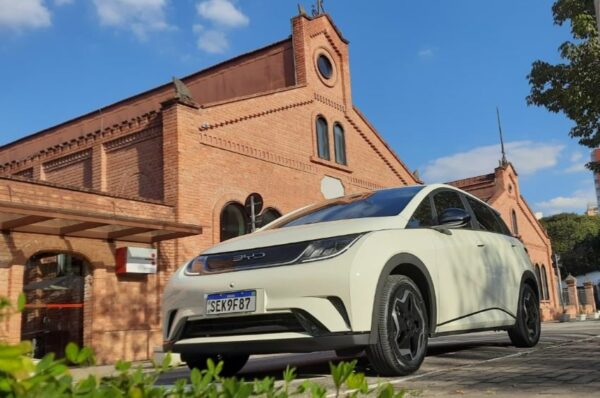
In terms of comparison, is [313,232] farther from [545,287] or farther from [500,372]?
[545,287]

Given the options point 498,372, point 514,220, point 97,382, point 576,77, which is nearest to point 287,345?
point 498,372

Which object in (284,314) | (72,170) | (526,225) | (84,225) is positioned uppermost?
(72,170)

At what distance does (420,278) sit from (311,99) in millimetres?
16048

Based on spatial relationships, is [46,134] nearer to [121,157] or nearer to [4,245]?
[121,157]

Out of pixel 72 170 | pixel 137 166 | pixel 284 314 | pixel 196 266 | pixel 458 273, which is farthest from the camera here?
pixel 72 170

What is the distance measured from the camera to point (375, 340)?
4109 millimetres

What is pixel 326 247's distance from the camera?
169 inches

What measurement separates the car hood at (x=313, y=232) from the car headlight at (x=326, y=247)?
55 mm

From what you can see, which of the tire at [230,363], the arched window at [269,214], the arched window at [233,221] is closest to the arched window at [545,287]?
the arched window at [269,214]

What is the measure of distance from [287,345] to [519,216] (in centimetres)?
3557

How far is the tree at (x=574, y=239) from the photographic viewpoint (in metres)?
58.1

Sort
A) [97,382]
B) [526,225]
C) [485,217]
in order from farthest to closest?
[526,225]
[485,217]
[97,382]

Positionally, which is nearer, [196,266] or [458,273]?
[196,266]

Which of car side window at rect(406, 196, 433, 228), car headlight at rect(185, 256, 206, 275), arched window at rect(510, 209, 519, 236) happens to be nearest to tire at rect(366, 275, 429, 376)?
car side window at rect(406, 196, 433, 228)
